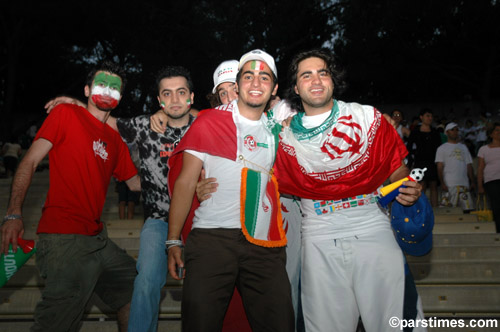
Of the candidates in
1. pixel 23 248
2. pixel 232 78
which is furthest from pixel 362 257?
pixel 23 248

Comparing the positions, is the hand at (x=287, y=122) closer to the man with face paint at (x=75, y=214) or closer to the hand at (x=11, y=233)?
the man with face paint at (x=75, y=214)

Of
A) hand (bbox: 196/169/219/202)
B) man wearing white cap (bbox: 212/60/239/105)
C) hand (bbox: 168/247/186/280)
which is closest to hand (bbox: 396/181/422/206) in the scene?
hand (bbox: 196/169/219/202)

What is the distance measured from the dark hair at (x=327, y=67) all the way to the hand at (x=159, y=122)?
100cm

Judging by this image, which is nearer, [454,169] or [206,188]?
[206,188]

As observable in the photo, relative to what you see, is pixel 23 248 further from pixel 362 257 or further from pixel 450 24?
pixel 450 24

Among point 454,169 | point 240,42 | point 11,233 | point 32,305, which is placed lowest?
point 32,305

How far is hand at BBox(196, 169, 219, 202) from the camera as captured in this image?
2.84 m

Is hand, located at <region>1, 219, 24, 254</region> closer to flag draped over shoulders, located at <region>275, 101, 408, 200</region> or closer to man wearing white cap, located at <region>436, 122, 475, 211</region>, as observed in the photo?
flag draped over shoulders, located at <region>275, 101, 408, 200</region>

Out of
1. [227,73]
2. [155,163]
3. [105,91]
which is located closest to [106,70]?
[105,91]

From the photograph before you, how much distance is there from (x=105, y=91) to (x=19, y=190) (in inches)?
39.4

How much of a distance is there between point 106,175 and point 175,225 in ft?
3.31

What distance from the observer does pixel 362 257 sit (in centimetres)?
273

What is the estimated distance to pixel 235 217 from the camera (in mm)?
2809

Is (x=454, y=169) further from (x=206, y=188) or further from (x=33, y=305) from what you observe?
(x=33, y=305)
